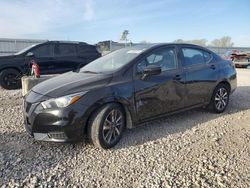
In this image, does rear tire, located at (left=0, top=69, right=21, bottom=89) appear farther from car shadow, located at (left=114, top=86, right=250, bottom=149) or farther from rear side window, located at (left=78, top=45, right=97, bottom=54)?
car shadow, located at (left=114, top=86, right=250, bottom=149)

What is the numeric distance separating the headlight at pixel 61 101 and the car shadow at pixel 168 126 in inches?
40.1

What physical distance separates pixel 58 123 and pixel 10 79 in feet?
18.6

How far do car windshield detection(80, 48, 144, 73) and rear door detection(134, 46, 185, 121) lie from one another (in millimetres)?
251

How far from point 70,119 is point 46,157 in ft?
2.11

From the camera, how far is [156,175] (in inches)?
113

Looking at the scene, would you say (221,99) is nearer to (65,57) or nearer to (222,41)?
(65,57)

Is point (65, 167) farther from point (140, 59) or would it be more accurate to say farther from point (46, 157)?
point (140, 59)

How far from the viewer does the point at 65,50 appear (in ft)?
29.1

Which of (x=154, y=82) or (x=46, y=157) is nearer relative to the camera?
(x=46, y=157)

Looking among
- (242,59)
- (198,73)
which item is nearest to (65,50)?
(198,73)

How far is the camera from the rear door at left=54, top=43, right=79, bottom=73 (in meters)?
8.62

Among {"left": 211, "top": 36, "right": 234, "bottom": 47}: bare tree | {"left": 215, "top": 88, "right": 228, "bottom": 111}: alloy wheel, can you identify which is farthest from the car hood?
{"left": 211, "top": 36, "right": 234, "bottom": 47}: bare tree

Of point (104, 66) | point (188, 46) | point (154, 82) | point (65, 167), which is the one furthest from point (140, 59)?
point (65, 167)

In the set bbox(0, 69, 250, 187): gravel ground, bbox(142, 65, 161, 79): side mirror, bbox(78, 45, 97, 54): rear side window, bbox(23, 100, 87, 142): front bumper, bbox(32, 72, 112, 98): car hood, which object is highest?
bbox(78, 45, 97, 54): rear side window
